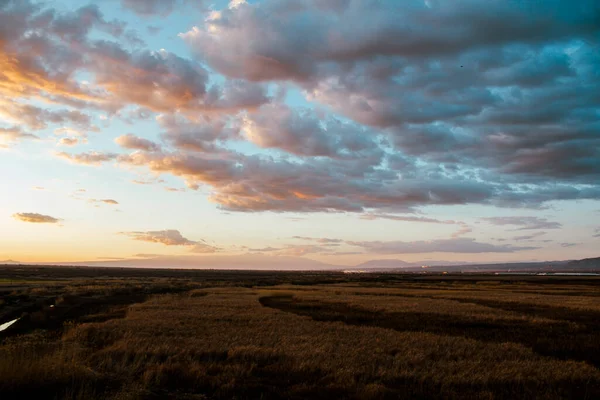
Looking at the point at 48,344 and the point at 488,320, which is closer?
the point at 48,344

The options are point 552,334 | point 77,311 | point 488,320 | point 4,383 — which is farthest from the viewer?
point 77,311

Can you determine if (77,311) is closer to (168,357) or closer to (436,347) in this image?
(168,357)

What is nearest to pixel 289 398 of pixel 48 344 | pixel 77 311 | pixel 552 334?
pixel 48 344

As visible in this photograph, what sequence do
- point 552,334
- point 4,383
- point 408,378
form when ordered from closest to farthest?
point 4,383 → point 408,378 → point 552,334

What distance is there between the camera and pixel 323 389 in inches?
513

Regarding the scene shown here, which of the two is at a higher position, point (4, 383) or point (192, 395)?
point (4, 383)

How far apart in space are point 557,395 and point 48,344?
1969 cm

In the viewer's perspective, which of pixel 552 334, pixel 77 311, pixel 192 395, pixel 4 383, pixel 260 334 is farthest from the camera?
pixel 77 311

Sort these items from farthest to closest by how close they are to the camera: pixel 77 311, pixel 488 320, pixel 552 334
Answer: pixel 77 311 → pixel 488 320 → pixel 552 334

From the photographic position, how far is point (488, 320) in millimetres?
30422

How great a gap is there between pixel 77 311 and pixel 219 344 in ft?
71.0

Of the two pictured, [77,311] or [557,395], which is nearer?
[557,395]

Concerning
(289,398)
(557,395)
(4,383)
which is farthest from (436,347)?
(4,383)

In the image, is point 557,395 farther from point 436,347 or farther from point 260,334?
point 260,334
